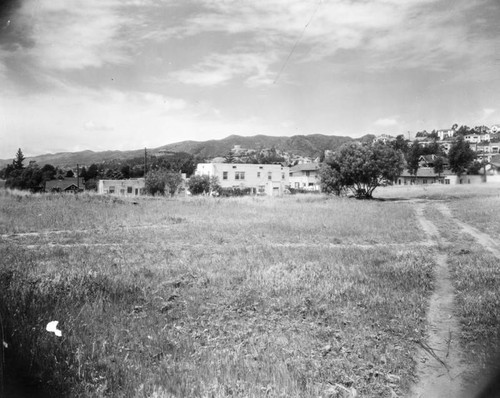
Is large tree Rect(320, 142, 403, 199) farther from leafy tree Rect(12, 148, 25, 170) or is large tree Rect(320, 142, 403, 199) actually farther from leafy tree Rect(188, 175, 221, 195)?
leafy tree Rect(12, 148, 25, 170)

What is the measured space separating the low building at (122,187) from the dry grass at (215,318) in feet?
153

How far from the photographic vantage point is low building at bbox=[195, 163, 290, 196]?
188ft

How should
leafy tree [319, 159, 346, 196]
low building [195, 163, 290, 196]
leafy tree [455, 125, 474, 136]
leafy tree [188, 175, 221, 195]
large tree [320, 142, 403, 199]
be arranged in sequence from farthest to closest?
low building [195, 163, 290, 196] → leafy tree [188, 175, 221, 195] → leafy tree [319, 159, 346, 196] → large tree [320, 142, 403, 199] → leafy tree [455, 125, 474, 136]

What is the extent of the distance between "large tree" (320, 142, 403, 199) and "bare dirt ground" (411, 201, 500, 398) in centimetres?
3357

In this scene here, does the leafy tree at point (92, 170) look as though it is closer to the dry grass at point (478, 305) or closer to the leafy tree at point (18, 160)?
the leafy tree at point (18, 160)

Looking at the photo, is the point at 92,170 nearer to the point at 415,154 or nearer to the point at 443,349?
the point at 415,154

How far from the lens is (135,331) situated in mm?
4367

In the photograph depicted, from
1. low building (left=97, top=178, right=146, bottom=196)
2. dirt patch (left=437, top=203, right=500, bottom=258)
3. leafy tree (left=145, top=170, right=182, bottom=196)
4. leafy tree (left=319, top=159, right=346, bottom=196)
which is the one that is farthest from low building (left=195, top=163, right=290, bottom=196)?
dirt patch (left=437, top=203, right=500, bottom=258)

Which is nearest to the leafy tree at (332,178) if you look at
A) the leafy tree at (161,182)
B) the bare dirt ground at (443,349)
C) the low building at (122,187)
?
the leafy tree at (161,182)

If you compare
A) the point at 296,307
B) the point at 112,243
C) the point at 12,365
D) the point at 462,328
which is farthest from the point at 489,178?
the point at 112,243

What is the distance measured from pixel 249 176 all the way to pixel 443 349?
56.4m

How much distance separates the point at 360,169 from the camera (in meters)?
37.9

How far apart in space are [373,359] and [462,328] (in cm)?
90

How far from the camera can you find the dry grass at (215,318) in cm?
318
